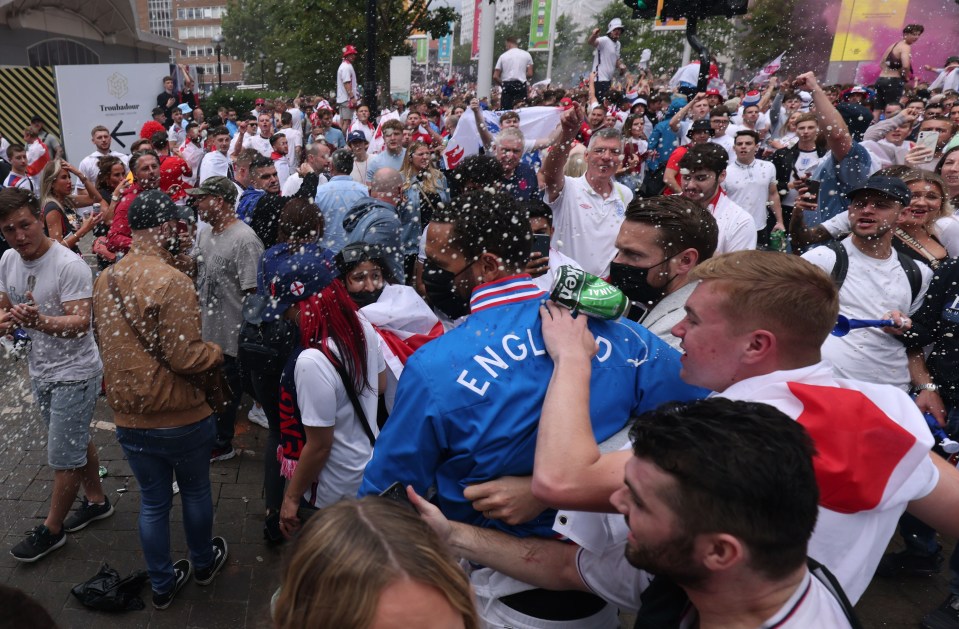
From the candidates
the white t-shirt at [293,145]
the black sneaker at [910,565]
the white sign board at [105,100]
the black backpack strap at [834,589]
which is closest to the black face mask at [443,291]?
the black backpack strap at [834,589]

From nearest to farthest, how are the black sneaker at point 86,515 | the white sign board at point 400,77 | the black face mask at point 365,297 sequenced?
the black face mask at point 365,297, the black sneaker at point 86,515, the white sign board at point 400,77

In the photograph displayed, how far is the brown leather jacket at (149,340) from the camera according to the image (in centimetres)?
290

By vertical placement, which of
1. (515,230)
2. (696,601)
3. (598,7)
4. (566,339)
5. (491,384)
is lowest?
(696,601)

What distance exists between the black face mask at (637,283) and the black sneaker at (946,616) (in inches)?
85.9

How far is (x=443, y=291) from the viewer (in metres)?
2.40

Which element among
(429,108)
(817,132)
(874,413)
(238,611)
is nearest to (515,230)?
(874,413)

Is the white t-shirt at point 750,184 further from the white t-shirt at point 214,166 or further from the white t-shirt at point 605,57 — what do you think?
the white t-shirt at point 605,57

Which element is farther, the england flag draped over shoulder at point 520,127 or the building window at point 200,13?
the building window at point 200,13

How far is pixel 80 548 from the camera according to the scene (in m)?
3.63

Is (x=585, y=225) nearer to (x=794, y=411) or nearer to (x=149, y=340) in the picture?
(x=149, y=340)

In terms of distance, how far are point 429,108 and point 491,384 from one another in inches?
527

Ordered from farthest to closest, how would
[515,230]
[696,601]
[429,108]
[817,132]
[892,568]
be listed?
[429,108] → [817,132] → [892,568] → [515,230] → [696,601]

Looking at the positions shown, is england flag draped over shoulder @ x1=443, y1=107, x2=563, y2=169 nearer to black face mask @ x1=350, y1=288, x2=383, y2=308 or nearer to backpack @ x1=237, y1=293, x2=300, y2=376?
black face mask @ x1=350, y1=288, x2=383, y2=308

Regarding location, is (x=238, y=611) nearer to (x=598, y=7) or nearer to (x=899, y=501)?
(x=899, y=501)
